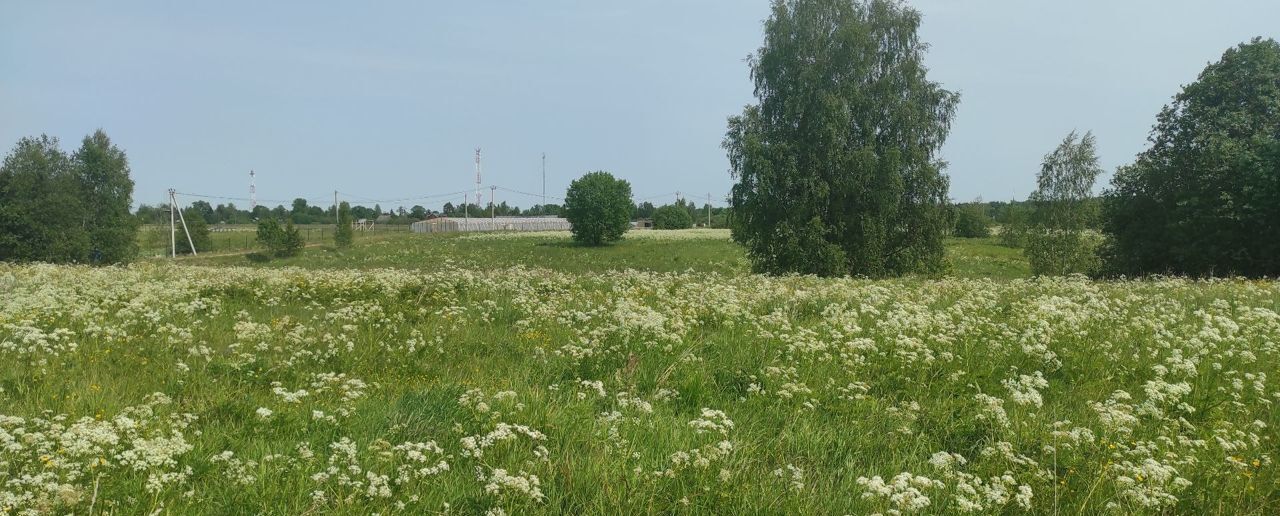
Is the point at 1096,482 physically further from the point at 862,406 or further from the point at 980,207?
the point at 980,207

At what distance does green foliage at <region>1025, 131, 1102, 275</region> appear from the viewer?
122ft

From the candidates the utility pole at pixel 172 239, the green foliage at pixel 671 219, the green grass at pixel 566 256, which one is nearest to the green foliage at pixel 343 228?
the green grass at pixel 566 256

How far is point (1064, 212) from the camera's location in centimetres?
3791

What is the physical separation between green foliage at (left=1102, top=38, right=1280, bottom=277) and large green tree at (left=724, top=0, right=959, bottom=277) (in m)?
8.99

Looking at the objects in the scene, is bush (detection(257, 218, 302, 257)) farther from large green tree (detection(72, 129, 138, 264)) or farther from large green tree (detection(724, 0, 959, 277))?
large green tree (detection(724, 0, 959, 277))

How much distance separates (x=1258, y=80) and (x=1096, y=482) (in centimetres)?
3442

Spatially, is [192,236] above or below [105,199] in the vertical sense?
below

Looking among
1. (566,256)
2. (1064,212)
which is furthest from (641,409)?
(566,256)

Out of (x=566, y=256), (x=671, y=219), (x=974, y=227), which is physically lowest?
(x=566, y=256)

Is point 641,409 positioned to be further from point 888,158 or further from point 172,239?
point 172,239

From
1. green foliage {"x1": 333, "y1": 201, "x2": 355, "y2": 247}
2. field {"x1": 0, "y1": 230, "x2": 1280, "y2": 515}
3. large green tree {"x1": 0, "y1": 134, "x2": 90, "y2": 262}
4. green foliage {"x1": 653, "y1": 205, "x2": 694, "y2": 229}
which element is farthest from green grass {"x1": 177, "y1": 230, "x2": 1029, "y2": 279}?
green foliage {"x1": 653, "y1": 205, "x2": 694, "y2": 229}

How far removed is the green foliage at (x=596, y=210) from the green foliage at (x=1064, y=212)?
44.5 m

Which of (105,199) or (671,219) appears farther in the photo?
(671,219)

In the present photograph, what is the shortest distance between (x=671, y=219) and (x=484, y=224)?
46.6m
